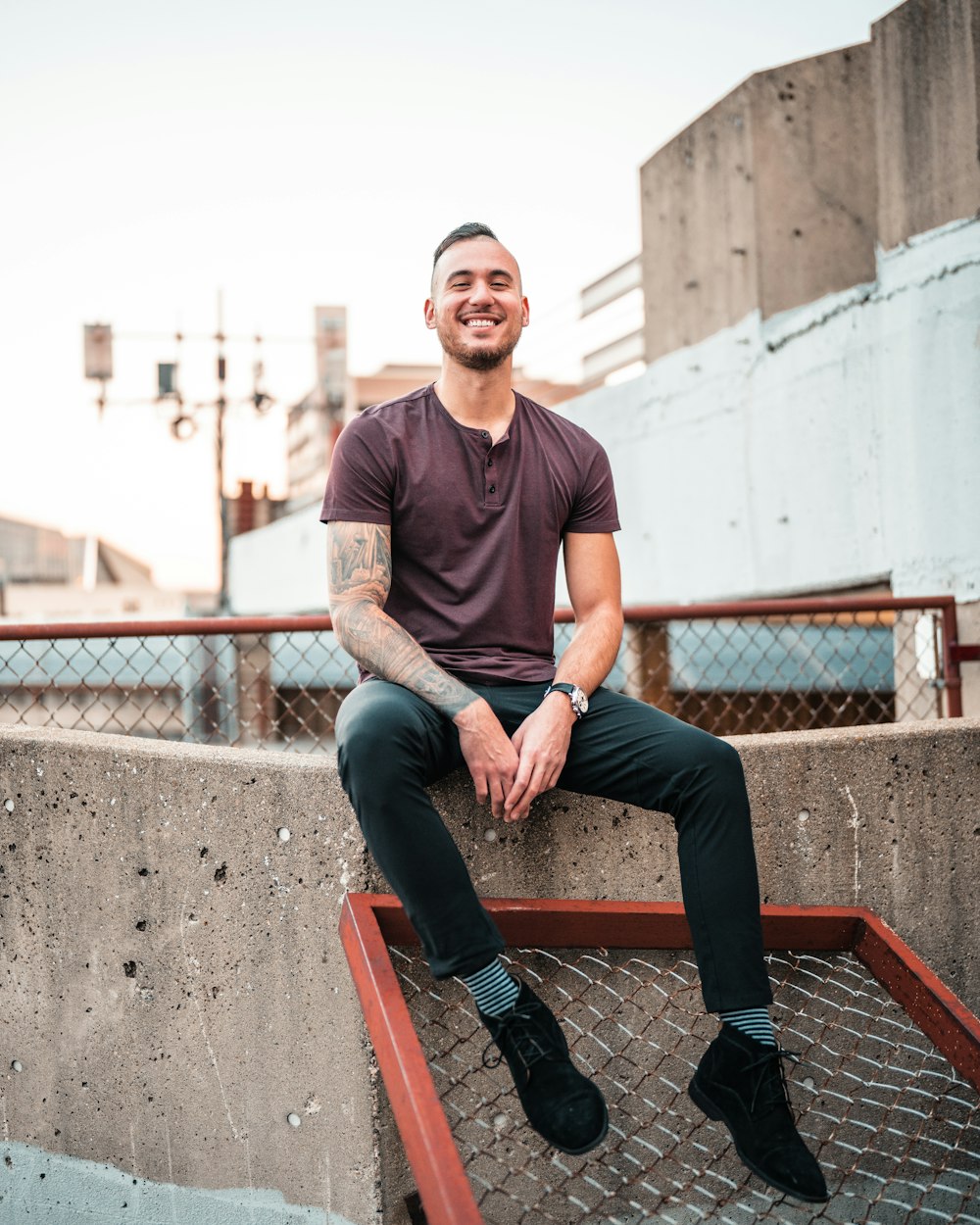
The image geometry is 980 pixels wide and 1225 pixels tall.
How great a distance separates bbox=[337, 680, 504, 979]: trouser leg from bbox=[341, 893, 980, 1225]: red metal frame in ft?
0.54

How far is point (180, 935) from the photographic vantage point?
2303 millimetres

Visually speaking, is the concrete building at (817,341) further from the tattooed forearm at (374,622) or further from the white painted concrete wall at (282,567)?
the white painted concrete wall at (282,567)

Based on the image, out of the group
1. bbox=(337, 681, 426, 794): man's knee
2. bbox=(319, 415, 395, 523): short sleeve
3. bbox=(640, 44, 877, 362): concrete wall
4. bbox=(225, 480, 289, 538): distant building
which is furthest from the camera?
bbox=(225, 480, 289, 538): distant building

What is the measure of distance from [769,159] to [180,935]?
5392mm

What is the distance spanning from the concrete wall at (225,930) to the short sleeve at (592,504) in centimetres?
66

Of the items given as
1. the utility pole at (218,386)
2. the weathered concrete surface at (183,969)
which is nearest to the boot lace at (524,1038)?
the weathered concrete surface at (183,969)

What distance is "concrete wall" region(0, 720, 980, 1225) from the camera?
2.22 m

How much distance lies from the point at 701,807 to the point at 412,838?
1.97 ft

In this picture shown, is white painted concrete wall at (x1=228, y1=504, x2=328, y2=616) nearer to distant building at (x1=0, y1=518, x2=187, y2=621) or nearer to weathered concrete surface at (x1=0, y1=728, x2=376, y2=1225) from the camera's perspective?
distant building at (x1=0, y1=518, x2=187, y2=621)

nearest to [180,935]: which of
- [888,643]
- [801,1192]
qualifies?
[801,1192]

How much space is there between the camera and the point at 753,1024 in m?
1.92

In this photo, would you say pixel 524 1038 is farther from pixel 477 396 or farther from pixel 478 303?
pixel 478 303

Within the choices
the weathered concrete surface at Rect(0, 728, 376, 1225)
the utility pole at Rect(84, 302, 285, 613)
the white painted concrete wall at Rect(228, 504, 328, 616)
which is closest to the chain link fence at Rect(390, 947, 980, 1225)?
the weathered concrete surface at Rect(0, 728, 376, 1225)

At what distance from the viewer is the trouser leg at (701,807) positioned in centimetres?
194
